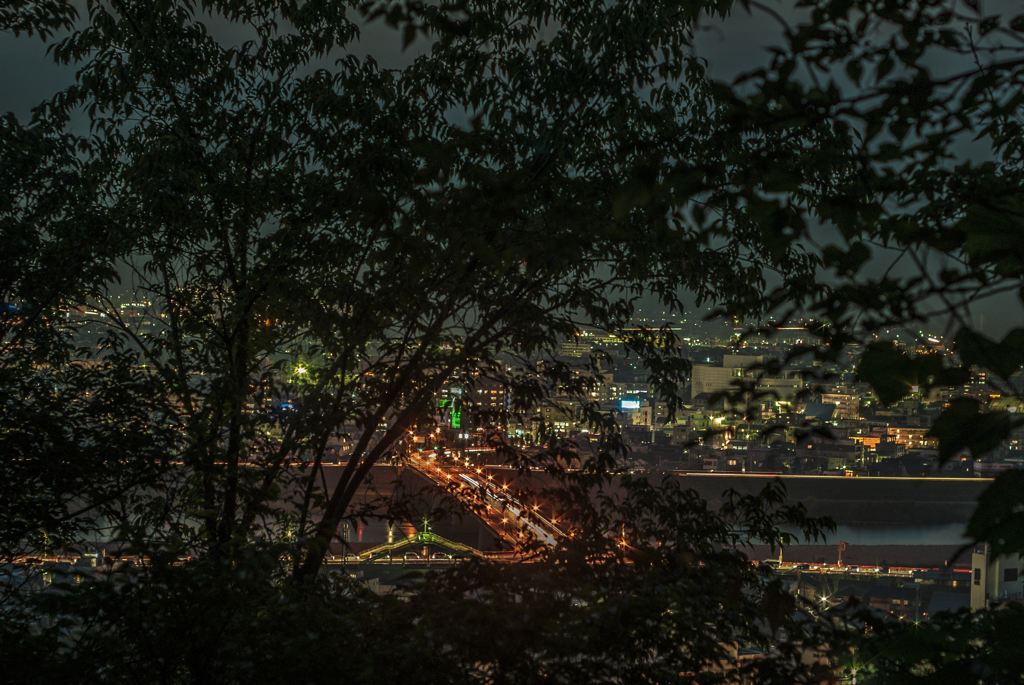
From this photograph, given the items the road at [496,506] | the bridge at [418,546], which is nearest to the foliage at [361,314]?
the road at [496,506]

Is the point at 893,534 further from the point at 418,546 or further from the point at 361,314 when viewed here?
the point at 361,314

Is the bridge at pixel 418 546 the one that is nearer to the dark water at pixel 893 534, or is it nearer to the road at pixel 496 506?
the road at pixel 496 506

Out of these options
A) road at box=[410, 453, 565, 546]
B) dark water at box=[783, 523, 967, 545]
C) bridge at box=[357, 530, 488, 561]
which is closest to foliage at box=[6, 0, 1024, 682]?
road at box=[410, 453, 565, 546]

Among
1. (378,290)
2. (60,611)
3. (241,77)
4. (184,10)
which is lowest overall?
(60,611)

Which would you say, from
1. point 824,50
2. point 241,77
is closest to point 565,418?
point 241,77

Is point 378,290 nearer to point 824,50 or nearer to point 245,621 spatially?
point 245,621

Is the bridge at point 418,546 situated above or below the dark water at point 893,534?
above

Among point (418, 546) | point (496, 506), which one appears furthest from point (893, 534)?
point (496, 506)

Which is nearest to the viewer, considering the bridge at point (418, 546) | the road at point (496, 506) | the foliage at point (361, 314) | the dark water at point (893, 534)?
the foliage at point (361, 314)

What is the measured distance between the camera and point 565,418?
177 inches

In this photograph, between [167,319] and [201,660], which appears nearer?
[201,660]

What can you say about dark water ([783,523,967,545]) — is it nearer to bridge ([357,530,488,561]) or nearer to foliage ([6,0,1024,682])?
bridge ([357,530,488,561])

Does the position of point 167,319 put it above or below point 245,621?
above

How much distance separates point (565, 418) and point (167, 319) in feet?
8.30
